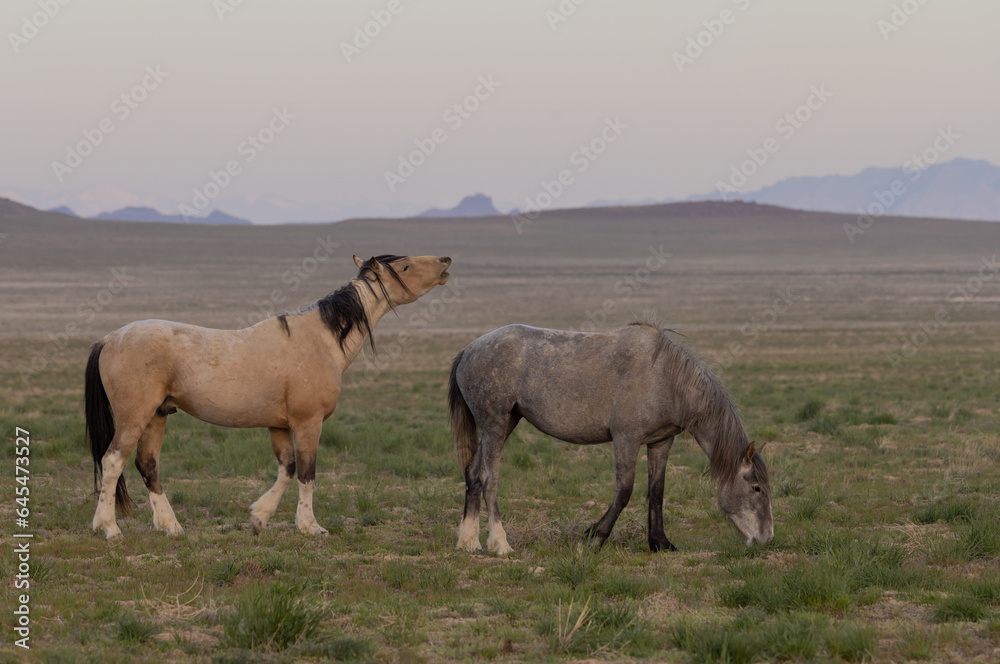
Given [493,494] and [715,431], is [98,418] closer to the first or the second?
[493,494]

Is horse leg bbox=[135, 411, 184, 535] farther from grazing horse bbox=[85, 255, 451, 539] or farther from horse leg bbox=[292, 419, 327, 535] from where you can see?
horse leg bbox=[292, 419, 327, 535]

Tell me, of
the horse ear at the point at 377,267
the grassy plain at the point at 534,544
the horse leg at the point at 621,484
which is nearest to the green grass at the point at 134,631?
the grassy plain at the point at 534,544

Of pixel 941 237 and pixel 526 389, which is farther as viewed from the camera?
pixel 941 237

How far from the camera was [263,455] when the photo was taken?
1128 centimetres

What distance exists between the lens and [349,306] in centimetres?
772

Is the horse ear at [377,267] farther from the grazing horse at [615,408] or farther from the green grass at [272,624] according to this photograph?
the green grass at [272,624]

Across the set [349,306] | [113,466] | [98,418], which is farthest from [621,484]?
[98,418]

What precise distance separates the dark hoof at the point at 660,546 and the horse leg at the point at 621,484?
0.38 metres

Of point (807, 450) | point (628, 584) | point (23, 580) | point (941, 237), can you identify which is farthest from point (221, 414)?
point (941, 237)

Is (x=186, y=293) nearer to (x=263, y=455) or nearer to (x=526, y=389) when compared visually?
(x=263, y=455)

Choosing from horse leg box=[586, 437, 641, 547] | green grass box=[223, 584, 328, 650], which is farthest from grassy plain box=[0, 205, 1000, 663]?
horse leg box=[586, 437, 641, 547]

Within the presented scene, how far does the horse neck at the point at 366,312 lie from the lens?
771cm

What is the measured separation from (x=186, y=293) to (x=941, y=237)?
271 ft

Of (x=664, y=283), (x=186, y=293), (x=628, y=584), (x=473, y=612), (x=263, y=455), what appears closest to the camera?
(x=473, y=612)
